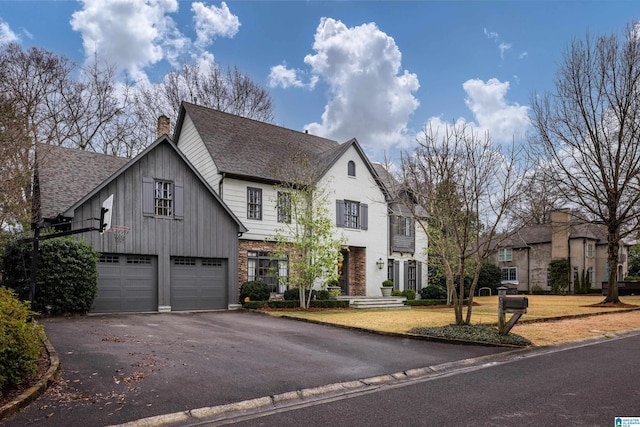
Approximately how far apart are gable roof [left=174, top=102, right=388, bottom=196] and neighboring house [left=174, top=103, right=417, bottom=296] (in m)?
0.05

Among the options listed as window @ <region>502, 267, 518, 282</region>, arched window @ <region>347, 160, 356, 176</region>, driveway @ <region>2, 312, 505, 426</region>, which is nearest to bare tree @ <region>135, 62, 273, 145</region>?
arched window @ <region>347, 160, 356, 176</region>

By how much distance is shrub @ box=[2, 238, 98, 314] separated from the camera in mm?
13977

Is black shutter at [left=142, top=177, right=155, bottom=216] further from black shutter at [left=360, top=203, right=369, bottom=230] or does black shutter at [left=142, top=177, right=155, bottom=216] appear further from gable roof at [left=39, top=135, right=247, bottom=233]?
black shutter at [left=360, top=203, right=369, bottom=230]

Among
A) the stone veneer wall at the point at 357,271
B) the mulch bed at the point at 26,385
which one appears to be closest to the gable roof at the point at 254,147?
the stone veneer wall at the point at 357,271

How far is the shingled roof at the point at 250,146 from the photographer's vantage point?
2125 centimetres

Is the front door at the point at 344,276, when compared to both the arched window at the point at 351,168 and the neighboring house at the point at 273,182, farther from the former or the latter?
the arched window at the point at 351,168

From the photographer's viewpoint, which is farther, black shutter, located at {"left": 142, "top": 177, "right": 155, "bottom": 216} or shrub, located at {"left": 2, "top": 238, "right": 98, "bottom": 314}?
black shutter, located at {"left": 142, "top": 177, "right": 155, "bottom": 216}

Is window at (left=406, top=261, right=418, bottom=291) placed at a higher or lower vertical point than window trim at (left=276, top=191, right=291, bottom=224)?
lower

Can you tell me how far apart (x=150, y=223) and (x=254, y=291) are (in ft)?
16.1

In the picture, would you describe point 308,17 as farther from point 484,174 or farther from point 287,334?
point 287,334

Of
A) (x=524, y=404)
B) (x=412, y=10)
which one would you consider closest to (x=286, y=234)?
(x=412, y=10)

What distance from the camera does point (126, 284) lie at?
55.1 feet

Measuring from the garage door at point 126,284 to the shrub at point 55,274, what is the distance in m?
1.36

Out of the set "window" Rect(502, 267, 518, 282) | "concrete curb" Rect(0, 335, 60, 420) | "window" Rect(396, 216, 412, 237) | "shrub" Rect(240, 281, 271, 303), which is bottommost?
"window" Rect(502, 267, 518, 282)
